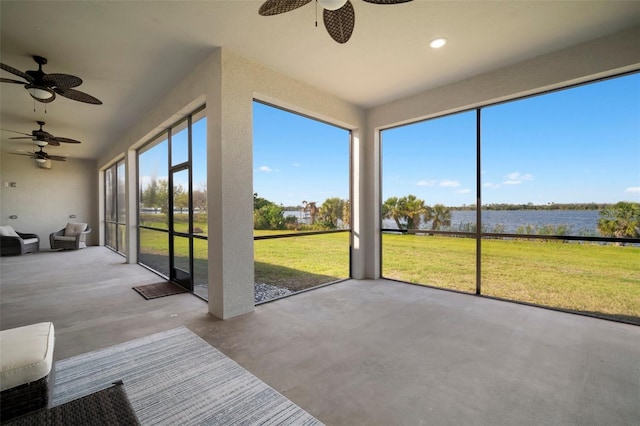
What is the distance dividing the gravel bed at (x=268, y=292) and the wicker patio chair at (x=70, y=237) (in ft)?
25.7

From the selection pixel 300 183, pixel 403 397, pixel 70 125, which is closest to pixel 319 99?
pixel 300 183

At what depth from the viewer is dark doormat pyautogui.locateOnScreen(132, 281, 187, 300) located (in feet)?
13.1

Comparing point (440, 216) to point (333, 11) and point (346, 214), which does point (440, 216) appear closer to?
point (346, 214)

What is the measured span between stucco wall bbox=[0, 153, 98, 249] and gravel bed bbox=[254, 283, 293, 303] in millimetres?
→ 8930

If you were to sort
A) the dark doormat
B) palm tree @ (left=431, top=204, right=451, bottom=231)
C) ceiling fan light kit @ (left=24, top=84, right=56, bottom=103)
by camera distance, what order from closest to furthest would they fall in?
1. ceiling fan light kit @ (left=24, top=84, right=56, bottom=103)
2. the dark doormat
3. palm tree @ (left=431, top=204, right=451, bottom=231)

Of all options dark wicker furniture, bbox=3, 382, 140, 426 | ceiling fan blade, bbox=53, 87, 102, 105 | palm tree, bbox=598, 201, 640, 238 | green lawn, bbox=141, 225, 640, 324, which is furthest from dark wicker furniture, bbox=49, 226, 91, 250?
palm tree, bbox=598, 201, 640, 238

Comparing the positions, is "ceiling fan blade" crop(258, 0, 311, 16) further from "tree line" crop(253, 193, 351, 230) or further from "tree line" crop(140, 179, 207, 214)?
"tree line" crop(140, 179, 207, 214)

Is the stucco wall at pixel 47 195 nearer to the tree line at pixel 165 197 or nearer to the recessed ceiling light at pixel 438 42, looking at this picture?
the tree line at pixel 165 197

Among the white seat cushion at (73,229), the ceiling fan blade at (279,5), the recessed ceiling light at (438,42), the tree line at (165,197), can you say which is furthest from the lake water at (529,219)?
the white seat cushion at (73,229)

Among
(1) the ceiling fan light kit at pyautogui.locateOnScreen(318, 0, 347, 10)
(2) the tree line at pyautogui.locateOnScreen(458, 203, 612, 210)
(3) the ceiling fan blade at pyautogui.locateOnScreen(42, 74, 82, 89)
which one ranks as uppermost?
(3) the ceiling fan blade at pyautogui.locateOnScreen(42, 74, 82, 89)

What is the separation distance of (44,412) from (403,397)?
1.82 metres

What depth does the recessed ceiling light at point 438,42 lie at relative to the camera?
2928mm

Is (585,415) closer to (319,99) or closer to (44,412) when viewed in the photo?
(44,412)

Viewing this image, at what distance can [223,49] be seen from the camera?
307 cm
